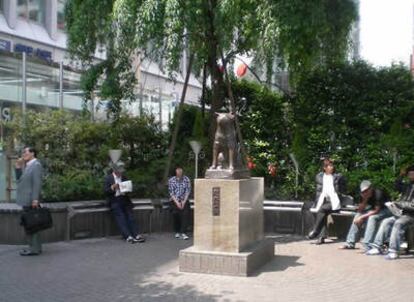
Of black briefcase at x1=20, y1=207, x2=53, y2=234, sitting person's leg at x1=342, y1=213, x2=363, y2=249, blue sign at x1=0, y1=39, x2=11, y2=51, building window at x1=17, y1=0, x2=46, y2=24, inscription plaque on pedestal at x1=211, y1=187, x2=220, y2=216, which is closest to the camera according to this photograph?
inscription plaque on pedestal at x1=211, y1=187, x2=220, y2=216

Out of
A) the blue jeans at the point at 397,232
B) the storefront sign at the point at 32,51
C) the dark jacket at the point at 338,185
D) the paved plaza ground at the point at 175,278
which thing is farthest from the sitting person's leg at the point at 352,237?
the storefront sign at the point at 32,51

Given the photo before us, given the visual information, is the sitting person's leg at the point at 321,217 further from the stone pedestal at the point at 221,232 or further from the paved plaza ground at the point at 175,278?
the stone pedestal at the point at 221,232

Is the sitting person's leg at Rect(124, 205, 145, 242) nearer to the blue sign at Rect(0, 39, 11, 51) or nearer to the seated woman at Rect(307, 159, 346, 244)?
the seated woman at Rect(307, 159, 346, 244)

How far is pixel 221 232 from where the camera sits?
929 centimetres

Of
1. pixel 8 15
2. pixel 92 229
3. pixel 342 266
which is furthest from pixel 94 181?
pixel 8 15

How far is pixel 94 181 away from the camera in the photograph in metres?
14.8

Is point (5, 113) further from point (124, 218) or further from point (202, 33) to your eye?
point (202, 33)

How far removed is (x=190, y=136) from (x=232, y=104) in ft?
7.57

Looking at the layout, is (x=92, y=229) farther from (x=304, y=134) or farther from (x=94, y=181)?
(x=304, y=134)

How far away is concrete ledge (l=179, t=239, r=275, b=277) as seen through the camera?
8969 millimetres

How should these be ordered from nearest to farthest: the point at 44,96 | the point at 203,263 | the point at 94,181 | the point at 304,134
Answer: the point at 203,263
the point at 94,181
the point at 304,134
the point at 44,96

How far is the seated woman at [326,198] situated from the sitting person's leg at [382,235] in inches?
60.1

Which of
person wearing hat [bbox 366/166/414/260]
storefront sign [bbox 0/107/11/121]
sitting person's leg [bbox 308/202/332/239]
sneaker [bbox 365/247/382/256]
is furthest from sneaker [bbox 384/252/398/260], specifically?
storefront sign [bbox 0/107/11/121]

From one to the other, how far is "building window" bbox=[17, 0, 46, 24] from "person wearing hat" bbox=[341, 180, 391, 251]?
Answer: 87.4 ft
